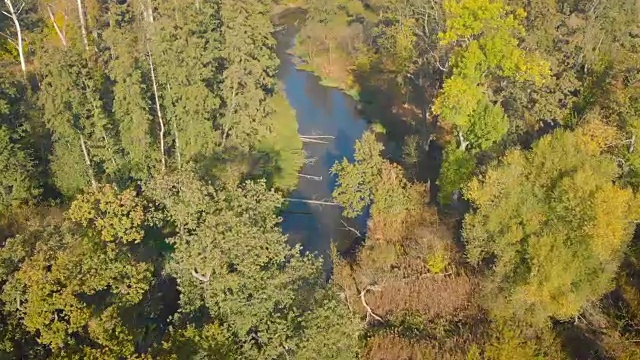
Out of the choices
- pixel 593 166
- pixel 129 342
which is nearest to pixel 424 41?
pixel 593 166

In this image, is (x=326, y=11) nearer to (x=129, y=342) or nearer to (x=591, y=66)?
(x=591, y=66)

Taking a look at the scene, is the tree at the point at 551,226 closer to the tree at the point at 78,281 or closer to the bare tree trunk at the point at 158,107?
the tree at the point at 78,281

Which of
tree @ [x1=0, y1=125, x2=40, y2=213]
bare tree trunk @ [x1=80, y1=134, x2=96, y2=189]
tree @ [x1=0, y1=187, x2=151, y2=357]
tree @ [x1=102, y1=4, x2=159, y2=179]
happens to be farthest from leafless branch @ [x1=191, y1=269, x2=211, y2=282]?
tree @ [x1=0, y1=125, x2=40, y2=213]

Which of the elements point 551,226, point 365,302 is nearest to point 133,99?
point 365,302

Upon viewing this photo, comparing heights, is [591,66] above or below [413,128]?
above

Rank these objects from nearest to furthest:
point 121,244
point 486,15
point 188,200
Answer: point 188,200 → point 121,244 → point 486,15

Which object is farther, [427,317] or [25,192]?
[25,192]

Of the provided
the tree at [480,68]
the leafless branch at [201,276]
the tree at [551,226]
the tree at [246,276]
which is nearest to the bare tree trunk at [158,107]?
the tree at [246,276]
